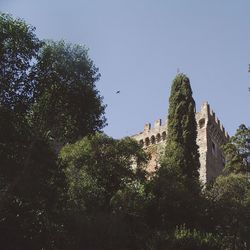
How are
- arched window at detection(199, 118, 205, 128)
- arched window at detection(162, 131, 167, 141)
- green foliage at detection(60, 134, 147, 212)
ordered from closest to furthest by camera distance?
green foliage at detection(60, 134, 147, 212) → arched window at detection(199, 118, 205, 128) → arched window at detection(162, 131, 167, 141)

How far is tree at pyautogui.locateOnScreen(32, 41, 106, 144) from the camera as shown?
71.3ft

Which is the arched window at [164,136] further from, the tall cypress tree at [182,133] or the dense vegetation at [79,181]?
the dense vegetation at [79,181]

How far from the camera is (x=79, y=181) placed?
26.4 meters

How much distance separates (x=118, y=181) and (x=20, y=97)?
9173 mm

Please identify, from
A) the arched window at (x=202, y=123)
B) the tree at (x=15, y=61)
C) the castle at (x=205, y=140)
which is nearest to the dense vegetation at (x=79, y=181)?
the tree at (x=15, y=61)

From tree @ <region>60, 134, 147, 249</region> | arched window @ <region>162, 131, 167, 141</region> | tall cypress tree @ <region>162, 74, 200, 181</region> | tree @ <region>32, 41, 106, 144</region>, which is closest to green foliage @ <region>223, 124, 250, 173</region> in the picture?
tall cypress tree @ <region>162, 74, 200, 181</region>

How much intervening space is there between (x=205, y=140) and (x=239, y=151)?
9463 mm

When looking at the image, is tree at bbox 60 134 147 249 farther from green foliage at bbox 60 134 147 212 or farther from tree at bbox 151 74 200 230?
tree at bbox 151 74 200 230

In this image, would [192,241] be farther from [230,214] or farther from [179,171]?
[179,171]

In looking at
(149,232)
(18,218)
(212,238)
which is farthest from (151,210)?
(18,218)

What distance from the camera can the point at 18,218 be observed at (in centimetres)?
2048

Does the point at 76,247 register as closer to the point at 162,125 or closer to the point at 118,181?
the point at 118,181

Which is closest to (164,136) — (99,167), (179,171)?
(179,171)

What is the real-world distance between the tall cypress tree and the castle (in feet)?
27.4
